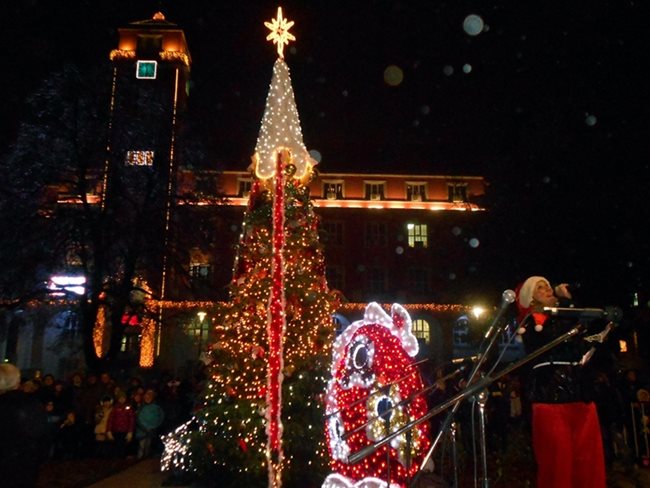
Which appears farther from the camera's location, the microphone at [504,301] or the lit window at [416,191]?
the lit window at [416,191]

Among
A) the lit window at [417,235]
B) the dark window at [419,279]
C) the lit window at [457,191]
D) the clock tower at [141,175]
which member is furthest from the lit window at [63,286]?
the lit window at [457,191]

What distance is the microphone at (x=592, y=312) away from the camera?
3664 millimetres

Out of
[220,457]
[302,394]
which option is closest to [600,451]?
[302,394]

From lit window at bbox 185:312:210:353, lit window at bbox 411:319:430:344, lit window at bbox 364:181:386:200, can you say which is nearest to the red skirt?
lit window at bbox 185:312:210:353

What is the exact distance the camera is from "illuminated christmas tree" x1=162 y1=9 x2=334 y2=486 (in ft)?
28.3

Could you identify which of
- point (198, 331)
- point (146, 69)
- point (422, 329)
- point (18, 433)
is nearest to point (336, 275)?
point (422, 329)

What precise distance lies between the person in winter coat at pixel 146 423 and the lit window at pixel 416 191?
35890mm

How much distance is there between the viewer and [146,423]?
13.8 m

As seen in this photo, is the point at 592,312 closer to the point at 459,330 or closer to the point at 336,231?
the point at 459,330

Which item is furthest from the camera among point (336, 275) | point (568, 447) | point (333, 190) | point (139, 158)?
point (333, 190)

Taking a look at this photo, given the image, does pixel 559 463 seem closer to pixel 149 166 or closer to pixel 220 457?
pixel 220 457

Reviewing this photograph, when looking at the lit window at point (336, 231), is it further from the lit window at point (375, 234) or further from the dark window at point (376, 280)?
the dark window at point (376, 280)

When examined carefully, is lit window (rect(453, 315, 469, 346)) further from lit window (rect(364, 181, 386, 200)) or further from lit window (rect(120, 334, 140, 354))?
lit window (rect(120, 334, 140, 354))

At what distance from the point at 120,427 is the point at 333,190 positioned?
3510cm
